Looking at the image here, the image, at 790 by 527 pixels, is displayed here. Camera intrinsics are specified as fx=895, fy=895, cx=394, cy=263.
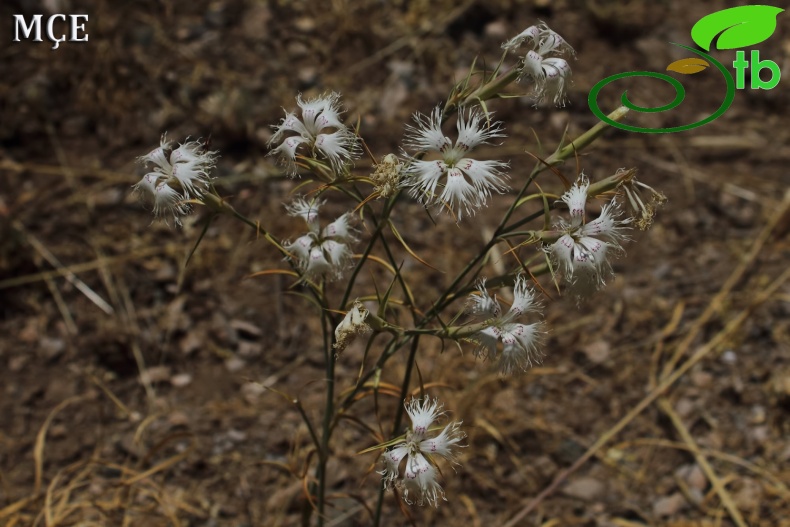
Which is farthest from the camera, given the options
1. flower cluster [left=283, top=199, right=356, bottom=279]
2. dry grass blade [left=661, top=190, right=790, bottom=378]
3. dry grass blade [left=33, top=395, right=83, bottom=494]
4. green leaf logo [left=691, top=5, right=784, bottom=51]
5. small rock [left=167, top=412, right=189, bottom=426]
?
green leaf logo [left=691, top=5, right=784, bottom=51]

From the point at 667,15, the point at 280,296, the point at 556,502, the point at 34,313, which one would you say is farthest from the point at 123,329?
the point at 667,15

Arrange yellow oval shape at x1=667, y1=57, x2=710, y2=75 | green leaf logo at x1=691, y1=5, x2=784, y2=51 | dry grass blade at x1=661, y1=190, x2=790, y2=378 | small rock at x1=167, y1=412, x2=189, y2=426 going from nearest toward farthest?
small rock at x1=167, y1=412, x2=189, y2=426 < dry grass blade at x1=661, y1=190, x2=790, y2=378 < yellow oval shape at x1=667, y1=57, x2=710, y2=75 < green leaf logo at x1=691, y1=5, x2=784, y2=51

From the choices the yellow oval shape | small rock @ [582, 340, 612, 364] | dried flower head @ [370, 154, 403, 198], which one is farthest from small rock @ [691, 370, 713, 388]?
dried flower head @ [370, 154, 403, 198]

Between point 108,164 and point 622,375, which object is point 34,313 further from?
point 622,375

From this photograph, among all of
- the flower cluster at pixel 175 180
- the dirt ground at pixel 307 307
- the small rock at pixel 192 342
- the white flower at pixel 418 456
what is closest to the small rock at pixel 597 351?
the dirt ground at pixel 307 307

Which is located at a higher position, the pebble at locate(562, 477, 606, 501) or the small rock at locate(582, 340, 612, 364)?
the small rock at locate(582, 340, 612, 364)

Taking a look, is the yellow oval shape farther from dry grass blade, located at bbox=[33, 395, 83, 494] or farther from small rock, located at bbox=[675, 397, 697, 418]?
dry grass blade, located at bbox=[33, 395, 83, 494]
